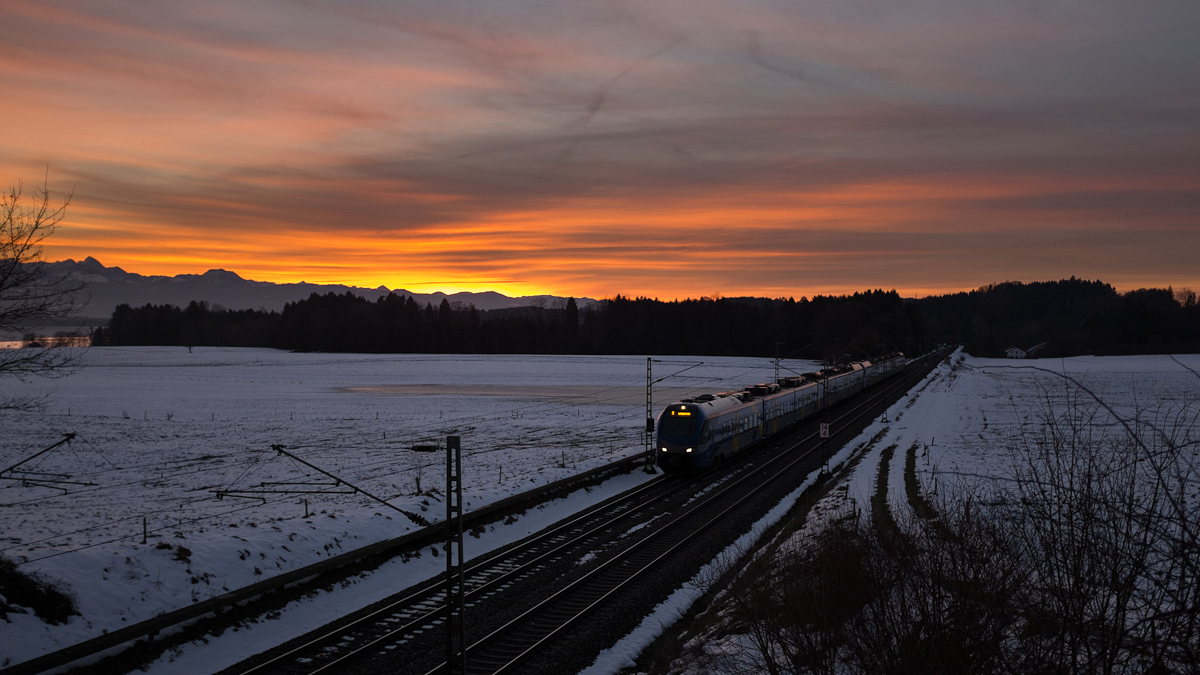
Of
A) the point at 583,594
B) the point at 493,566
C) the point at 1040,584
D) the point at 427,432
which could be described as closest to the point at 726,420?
the point at 493,566

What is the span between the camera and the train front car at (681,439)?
34031 mm

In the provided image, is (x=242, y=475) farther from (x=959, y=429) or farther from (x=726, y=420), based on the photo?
(x=959, y=429)

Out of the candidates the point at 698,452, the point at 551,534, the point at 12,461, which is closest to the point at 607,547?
the point at 551,534

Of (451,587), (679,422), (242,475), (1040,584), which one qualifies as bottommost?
(242,475)

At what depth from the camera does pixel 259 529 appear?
20.2 metres

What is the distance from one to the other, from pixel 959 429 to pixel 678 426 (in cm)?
2924

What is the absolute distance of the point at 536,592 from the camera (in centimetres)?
1812

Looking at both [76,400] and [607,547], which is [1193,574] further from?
[76,400]

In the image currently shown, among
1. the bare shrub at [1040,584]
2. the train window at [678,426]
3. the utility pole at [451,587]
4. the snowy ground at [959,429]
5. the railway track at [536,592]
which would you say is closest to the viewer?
the bare shrub at [1040,584]

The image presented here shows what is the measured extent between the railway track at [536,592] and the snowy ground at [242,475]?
56.0 inches

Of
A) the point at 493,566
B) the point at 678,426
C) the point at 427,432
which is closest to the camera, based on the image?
the point at 493,566

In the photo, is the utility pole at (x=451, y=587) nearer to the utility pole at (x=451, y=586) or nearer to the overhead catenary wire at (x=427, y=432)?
the utility pole at (x=451, y=586)

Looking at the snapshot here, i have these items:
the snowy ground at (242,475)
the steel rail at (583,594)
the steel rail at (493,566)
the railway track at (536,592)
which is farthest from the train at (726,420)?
the snowy ground at (242,475)

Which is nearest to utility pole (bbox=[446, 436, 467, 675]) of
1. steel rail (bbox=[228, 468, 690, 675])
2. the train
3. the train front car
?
steel rail (bbox=[228, 468, 690, 675])
